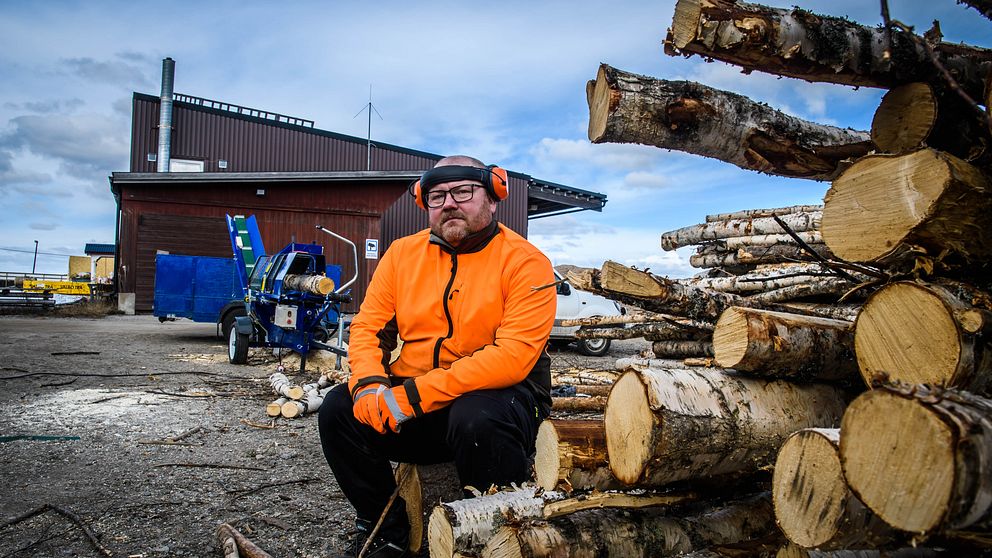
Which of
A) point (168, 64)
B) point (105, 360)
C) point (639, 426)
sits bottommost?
point (105, 360)

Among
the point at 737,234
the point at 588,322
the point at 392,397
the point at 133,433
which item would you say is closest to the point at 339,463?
the point at 392,397

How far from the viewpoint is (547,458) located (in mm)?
2219

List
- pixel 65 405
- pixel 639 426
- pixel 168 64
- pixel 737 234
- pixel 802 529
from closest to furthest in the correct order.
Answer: pixel 802 529 → pixel 639 426 → pixel 65 405 → pixel 737 234 → pixel 168 64

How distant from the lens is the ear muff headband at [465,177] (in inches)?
112

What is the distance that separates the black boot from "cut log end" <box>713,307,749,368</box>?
59.6 inches

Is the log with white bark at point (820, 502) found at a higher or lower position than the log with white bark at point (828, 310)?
lower

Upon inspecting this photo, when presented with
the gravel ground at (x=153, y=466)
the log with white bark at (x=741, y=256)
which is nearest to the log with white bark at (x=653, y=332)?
the log with white bark at (x=741, y=256)

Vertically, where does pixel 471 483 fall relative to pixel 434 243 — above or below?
below

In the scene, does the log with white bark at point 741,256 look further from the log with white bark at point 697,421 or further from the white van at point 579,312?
the white van at point 579,312

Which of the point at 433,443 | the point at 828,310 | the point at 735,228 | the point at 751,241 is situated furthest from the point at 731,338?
the point at 735,228

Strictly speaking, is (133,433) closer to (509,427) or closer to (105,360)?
(509,427)

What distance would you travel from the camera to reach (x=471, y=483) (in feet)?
8.03

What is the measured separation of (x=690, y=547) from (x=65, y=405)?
18.1 ft

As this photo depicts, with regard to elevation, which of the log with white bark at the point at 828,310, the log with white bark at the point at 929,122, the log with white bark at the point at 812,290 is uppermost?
the log with white bark at the point at 929,122
